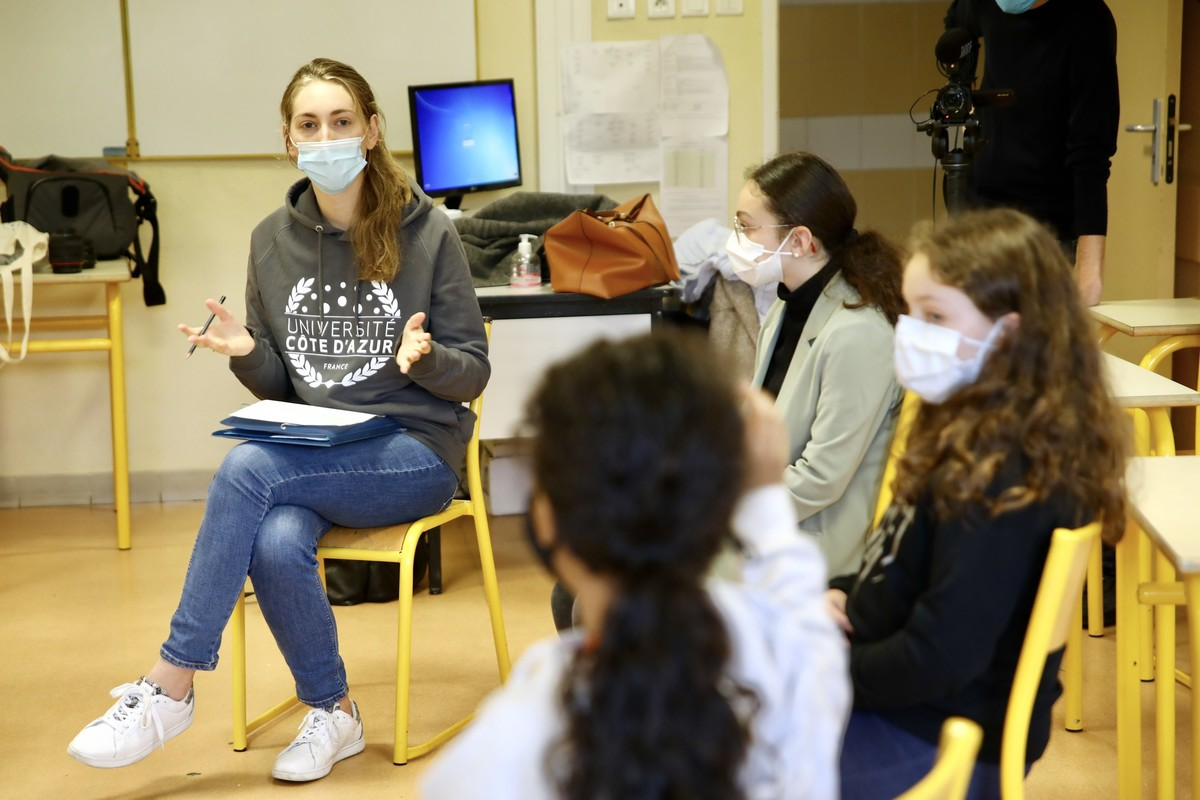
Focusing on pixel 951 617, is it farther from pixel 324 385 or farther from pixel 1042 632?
pixel 324 385

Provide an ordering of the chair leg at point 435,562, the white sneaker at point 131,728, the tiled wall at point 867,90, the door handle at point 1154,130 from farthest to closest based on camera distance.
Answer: the tiled wall at point 867,90 → the door handle at point 1154,130 → the chair leg at point 435,562 → the white sneaker at point 131,728

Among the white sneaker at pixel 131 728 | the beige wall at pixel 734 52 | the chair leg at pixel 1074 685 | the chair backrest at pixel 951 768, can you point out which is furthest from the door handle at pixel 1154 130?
the chair backrest at pixel 951 768

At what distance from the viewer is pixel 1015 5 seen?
109 inches

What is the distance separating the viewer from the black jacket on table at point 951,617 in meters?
1.20

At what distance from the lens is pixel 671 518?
0.82 metres

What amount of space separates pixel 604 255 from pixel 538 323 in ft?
0.77

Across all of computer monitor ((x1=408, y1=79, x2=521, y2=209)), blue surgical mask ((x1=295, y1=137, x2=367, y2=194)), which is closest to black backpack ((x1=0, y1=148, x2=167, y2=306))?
computer monitor ((x1=408, y1=79, x2=521, y2=209))

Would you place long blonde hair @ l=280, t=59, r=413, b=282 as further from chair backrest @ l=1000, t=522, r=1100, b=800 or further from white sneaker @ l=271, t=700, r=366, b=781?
chair backrest @ l=1000, t=522, r=1100, b=800

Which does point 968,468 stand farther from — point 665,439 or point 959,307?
point 665,439

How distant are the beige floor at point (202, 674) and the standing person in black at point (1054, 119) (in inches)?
37.6

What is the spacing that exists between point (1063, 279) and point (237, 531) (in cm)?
134

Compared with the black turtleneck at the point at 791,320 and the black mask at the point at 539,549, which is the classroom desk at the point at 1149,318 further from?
the black mask at the point at 539,549

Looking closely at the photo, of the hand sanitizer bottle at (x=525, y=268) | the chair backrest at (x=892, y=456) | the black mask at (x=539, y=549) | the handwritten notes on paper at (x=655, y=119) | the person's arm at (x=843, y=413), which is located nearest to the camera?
the black mask at (x=539, y=549)

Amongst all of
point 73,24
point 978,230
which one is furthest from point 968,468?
point 73,24
